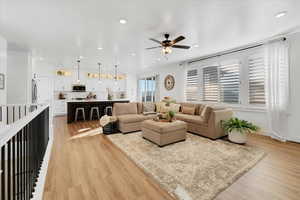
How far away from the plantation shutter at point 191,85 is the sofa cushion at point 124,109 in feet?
8.24

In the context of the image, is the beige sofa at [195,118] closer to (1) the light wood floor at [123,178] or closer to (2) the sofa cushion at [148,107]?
(2) the sofa cushion at [148,107]

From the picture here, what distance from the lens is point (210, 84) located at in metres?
5.46

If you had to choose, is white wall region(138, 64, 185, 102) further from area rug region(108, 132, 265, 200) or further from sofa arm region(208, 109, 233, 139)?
area rug region(108, 132, 265, 200)

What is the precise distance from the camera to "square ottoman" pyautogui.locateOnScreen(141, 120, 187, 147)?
3.27 metres

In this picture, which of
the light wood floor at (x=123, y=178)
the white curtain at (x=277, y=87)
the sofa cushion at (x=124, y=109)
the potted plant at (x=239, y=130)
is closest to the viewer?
the light wood floor at (x=123, y=178)

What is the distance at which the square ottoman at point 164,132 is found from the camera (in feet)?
10.7

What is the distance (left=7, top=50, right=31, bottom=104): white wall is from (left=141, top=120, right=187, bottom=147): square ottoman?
425 centimetres

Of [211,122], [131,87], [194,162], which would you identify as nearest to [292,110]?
[211,122]

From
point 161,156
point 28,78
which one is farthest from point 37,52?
point 161,156

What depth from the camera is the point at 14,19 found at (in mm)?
2781

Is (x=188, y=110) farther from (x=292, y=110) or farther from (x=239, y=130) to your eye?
(x=292, y=110)

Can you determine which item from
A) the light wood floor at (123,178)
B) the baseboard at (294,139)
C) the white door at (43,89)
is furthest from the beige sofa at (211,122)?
the white door at (43,89)

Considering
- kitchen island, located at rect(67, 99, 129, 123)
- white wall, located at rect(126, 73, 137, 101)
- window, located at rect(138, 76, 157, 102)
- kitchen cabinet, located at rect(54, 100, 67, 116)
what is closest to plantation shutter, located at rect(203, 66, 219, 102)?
window, located at rect(138, 76, 157, 102)

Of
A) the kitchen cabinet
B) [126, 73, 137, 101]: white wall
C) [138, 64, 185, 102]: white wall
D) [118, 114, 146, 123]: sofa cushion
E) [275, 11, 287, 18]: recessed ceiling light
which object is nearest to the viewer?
[275, 11, 287, 18]: recessed ceiling light
